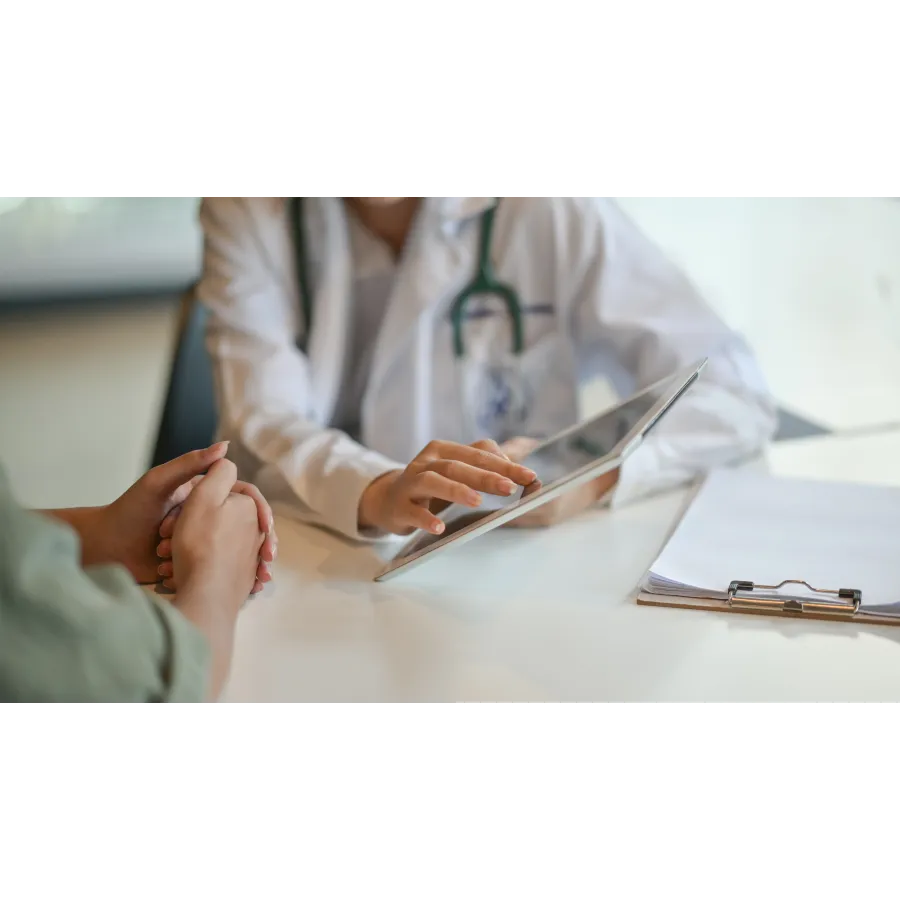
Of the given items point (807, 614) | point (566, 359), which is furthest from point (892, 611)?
point (566, 359)

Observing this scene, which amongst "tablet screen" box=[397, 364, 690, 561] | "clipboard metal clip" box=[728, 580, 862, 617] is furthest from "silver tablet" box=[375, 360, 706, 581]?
"clipboard metal clip" box=[728, 580, 862, 617]

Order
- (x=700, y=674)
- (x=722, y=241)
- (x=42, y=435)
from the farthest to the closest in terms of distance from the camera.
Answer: (x=722, y=241)
(x=42, y=435)
(x=700, y=674)

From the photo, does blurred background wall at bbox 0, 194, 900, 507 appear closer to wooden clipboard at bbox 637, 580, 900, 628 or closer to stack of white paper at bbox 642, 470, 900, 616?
stack of white paper at bbox 642, 470, 900, 616

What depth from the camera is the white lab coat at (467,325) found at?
2.64 ft

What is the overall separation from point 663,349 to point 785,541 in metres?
0.22

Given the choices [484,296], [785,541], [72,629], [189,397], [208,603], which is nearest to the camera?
[72,629]

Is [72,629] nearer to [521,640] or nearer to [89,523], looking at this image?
[89,523]

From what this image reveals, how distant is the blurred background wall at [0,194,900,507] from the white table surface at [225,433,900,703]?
138 mm

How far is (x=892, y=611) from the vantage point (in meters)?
0.56

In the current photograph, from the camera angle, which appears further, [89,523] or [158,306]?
[158,306]

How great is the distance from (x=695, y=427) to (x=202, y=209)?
423mm

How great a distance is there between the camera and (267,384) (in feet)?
2.62

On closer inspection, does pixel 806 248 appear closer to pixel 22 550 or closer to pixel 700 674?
pixel 700 674

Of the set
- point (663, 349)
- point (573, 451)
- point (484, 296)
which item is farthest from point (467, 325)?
point (573, 451)
